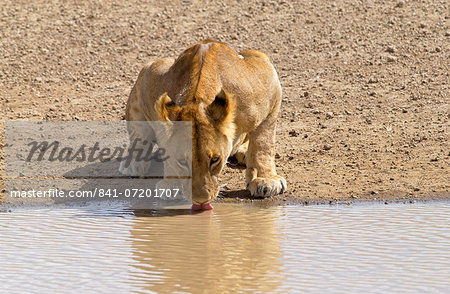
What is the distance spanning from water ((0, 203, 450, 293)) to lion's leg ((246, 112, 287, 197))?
44 cm

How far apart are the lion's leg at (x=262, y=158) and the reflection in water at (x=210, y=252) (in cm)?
50

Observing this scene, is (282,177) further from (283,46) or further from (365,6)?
(365,6)

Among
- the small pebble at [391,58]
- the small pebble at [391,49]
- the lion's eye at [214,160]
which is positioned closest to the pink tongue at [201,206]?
the lion's eye at [214,160]

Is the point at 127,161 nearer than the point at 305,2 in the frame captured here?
Yes

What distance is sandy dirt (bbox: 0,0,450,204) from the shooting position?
821cm

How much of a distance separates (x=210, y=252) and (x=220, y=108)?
45.4 inches

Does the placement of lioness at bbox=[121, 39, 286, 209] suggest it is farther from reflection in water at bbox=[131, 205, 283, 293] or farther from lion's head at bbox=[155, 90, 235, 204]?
reflection in water at bbox=[131, 205, 283, 293]

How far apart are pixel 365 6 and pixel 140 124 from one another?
5.41 metres

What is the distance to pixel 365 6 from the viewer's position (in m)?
12.6

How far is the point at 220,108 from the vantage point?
629cm

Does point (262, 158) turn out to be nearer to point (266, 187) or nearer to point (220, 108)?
point (266, 187)

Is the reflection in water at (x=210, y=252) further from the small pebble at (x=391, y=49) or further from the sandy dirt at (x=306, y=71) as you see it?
the small pebble at (x=391, y=49)

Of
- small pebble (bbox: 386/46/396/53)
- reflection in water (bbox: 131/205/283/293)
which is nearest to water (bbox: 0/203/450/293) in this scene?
reflection in water (bbox: 131/205/283/293)

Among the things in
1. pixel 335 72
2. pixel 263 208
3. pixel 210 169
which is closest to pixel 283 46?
pixel 335 72
